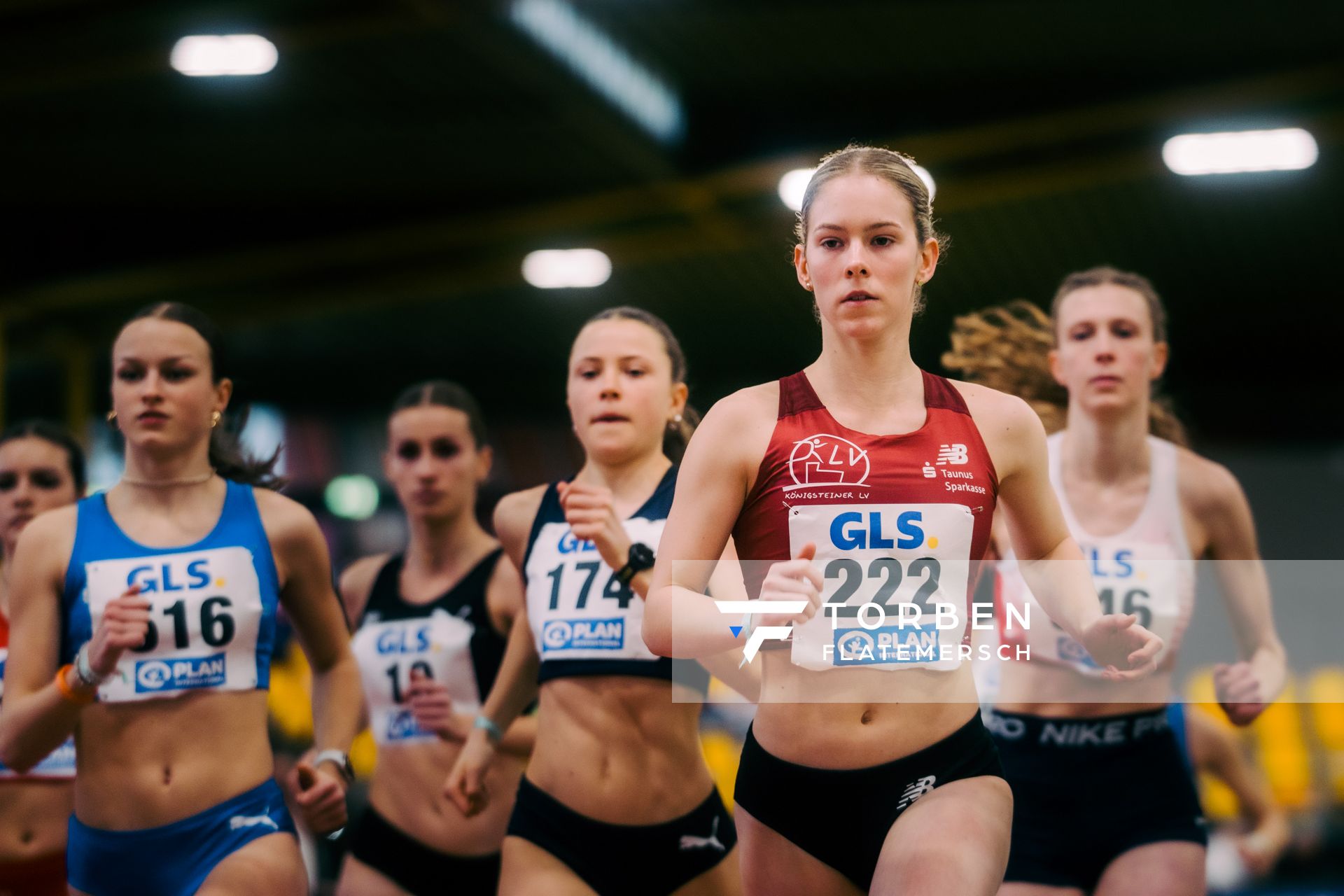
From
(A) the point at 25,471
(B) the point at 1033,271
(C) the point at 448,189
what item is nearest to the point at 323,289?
(C) the point at 448,189

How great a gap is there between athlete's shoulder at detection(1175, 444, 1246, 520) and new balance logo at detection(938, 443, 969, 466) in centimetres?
172

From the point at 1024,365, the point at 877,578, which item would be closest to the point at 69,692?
the point at 877,578

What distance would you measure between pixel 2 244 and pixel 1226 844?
11438 mm

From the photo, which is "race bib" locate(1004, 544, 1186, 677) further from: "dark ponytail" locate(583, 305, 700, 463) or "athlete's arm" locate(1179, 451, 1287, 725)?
"dark ponytail" locate(583, 305, 700, 463)

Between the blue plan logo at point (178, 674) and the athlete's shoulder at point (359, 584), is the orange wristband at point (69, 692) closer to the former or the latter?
the blue plan logo at point (178, 674)

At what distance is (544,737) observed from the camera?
407 cm

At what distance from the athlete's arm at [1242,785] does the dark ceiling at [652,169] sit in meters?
5.45

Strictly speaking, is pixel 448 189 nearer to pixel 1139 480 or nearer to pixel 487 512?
pixel 487 512

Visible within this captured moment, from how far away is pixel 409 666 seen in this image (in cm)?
523

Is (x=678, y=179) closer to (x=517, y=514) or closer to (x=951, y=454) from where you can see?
(x=517, y=514)

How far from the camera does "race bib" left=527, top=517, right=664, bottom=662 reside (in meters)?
4.01

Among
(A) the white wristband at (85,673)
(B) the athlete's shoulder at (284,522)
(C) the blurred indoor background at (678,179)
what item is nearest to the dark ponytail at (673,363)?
(B) the athlete's shoulder at (284,522)

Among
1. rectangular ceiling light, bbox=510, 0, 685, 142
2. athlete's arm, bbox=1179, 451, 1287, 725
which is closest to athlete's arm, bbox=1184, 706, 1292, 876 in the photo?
athlete's arm, bbox=1179, 451, 1287, 725

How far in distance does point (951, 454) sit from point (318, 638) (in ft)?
6.78
